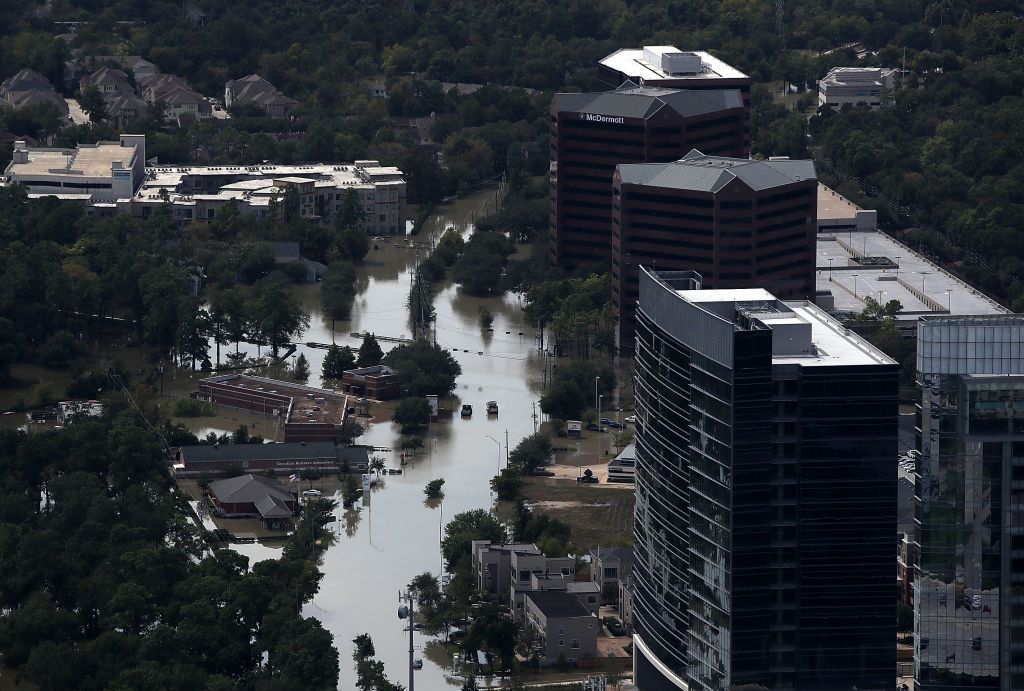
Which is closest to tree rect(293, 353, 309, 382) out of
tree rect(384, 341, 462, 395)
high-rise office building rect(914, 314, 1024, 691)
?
tree rect(384, 341, 462, 395)

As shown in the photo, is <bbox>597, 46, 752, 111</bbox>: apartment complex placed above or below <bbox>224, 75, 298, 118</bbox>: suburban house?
above

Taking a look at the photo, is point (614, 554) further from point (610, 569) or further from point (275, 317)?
point (275, 317)

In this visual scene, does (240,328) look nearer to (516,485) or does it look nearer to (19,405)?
(19,405)

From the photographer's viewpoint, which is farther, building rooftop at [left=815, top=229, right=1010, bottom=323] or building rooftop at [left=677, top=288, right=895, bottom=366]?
building rooftop at [left=815, top=229, right=1010, bottom=323]

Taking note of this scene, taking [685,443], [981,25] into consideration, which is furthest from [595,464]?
[981,25]

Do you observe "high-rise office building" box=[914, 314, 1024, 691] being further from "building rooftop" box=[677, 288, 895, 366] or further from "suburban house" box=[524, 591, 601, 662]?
"suburban house" box=[524, 591, 601, 662]

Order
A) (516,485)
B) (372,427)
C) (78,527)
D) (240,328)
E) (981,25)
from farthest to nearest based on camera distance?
(981,25) < (240,328) < (372,427) < (516,485) < (78,527)

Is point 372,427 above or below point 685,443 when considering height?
below
